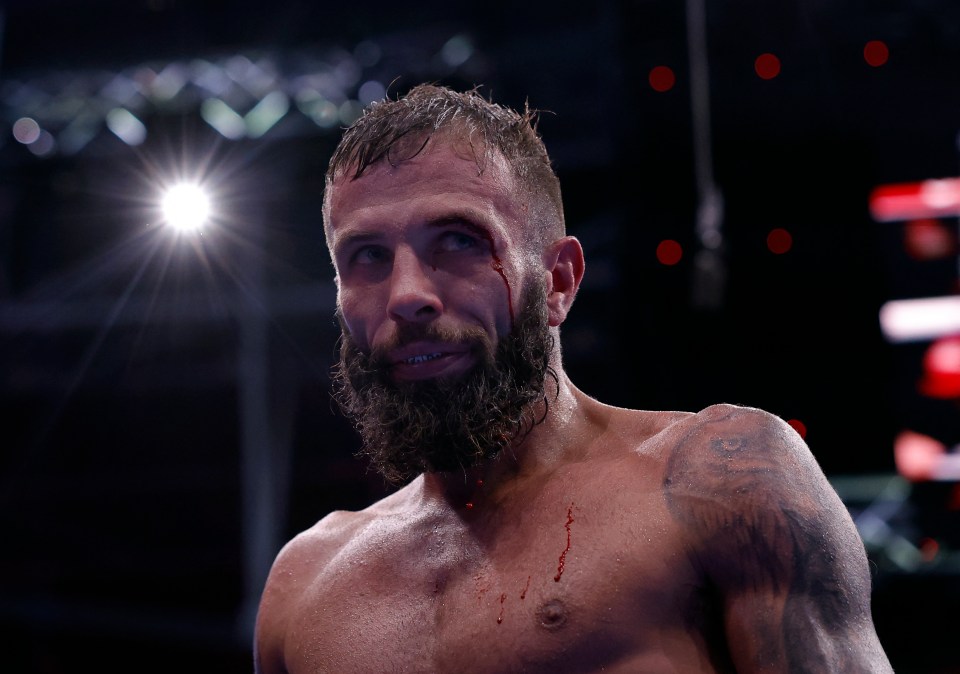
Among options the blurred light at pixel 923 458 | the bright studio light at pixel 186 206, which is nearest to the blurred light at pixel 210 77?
the bright studio light at pixel 186 206

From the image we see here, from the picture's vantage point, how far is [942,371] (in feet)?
17.2

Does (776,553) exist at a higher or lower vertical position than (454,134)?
lower

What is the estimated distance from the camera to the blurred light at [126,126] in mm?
5141

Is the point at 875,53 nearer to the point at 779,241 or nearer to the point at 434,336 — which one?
the point at 779,241

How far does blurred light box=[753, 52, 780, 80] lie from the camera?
4824 mm

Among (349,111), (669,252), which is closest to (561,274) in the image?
(669,252)

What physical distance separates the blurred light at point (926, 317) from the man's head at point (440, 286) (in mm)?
3775

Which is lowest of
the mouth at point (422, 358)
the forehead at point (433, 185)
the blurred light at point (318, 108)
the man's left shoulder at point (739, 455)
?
the man's left shoulder at point (739, 455)

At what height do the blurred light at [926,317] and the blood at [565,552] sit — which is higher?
the blurred light at [926,317]

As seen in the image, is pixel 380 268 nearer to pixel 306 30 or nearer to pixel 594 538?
pixel 594 538

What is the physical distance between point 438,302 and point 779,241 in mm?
3636

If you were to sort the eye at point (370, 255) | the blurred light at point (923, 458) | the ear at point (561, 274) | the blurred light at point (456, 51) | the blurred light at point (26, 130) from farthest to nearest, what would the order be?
Answer: the blurred light at point (26, 130) → the blurred light at point (923, 458) → the blurred light at point (456, 51) → the ear at point (561, 274) → the eye at point (370, 255)

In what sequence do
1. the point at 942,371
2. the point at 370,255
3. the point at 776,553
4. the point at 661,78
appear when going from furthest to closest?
the point at 942,371, the point at 661,78, the point at 370,255, the point at 776,553

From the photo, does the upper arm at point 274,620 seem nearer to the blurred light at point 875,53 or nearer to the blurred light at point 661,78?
the blurred light at point 661,78
